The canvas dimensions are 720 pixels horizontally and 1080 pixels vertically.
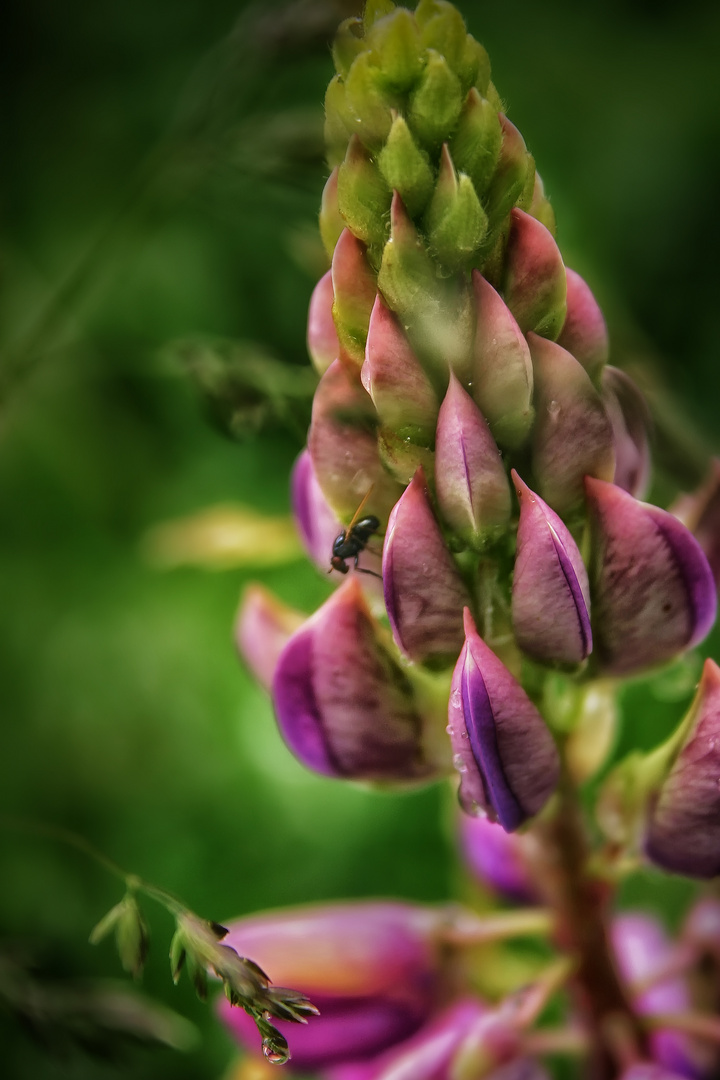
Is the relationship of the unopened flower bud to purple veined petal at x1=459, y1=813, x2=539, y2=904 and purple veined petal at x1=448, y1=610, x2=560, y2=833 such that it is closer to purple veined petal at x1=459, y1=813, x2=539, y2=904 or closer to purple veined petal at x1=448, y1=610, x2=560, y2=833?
purple veined petal at x1=448, y1=610, x2=560, y2=833

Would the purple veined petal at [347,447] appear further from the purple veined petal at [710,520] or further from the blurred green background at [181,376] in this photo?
the blurred green background at [181,376]

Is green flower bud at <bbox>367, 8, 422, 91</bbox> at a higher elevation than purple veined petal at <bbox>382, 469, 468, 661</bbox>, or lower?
higher

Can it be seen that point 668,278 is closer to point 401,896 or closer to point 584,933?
point 401,896

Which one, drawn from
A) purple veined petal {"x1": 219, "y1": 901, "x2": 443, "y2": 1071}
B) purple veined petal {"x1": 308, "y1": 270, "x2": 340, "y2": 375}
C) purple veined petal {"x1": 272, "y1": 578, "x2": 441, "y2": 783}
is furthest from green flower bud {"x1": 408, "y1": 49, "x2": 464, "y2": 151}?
purple veined petal {"x1": 219, "y1": 901, "x2": 443, "y2": 1071}

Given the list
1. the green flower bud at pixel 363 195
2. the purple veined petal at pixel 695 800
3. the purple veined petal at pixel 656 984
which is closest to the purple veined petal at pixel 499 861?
the purple veined petal at pixel 656 984

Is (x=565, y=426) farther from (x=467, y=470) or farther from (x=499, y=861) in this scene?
(x=499, y=861)

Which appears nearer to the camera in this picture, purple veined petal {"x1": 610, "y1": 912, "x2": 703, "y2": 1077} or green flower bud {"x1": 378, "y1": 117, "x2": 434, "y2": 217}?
green flower bud {"x1": 378, "y1": 117, "x2": 434, "y2": 217}

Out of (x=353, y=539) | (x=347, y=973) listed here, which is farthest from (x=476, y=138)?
(x=347, y=973)
